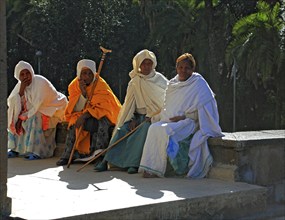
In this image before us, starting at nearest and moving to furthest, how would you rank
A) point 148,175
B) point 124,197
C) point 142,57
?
point 124,197 < point 148,175 < point 142,57

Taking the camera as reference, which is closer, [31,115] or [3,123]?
[3,123]

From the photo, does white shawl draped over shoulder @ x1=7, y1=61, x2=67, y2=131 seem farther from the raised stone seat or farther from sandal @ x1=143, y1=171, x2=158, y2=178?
the raised stone seat

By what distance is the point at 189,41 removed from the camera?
88.9ft

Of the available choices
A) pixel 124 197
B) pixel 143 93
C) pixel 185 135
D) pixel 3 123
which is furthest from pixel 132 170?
pixel 3 123

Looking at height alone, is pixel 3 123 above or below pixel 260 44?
below

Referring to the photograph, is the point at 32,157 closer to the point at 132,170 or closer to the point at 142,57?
the point at 132,170

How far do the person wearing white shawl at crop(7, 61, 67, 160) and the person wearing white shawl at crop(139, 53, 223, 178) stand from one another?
2.55 meters

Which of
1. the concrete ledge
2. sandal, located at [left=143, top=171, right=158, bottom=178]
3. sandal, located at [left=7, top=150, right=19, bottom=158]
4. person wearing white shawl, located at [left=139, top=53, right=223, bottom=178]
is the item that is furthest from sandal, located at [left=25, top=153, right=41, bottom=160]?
the concrete ledge

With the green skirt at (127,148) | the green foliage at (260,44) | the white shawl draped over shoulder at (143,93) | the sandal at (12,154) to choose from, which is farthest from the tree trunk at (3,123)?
the green foliage at (260,44)

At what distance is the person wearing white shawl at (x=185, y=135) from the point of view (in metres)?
7.09

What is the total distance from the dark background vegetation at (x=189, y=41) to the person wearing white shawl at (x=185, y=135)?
15392 mm

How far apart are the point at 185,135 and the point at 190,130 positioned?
0.33 ft

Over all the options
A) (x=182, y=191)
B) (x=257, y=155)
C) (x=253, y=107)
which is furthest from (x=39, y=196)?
(x=253, y=107)

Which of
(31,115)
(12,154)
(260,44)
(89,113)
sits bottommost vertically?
(12,154)
